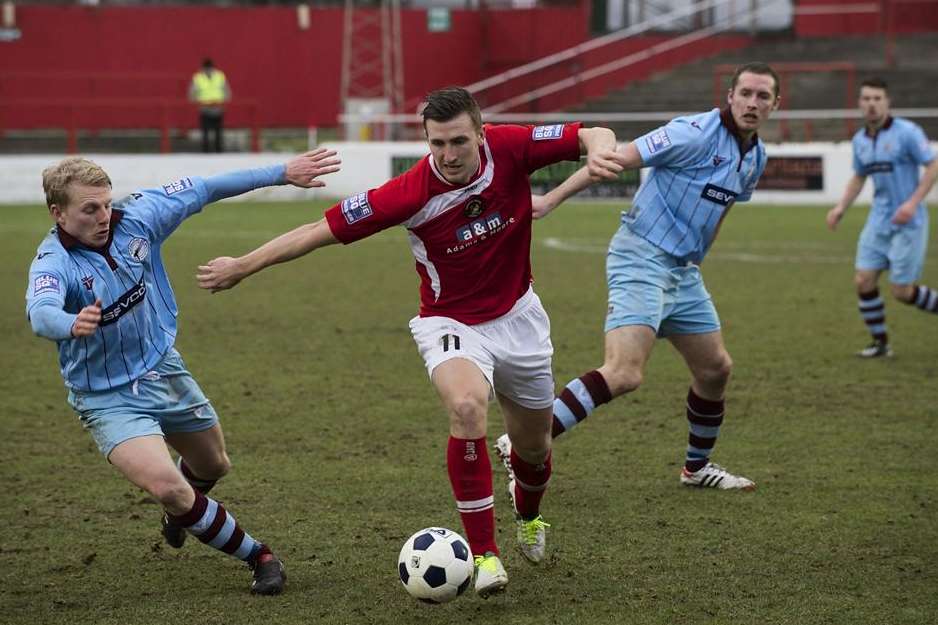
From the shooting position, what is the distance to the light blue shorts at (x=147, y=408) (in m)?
5.25

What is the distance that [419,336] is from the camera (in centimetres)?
555

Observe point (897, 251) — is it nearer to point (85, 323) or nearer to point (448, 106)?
point (448, 106)

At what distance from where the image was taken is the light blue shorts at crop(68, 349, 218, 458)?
5.25m

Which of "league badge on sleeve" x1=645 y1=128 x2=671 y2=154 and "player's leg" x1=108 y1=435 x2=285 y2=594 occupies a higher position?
"league badge on sleeve" x1=645 y1=128 x2=671 y2=154

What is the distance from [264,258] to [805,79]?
88.7ft

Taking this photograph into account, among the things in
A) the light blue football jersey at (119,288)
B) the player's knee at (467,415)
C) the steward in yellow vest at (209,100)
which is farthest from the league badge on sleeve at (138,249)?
the steward in yellow vest at (209,100)

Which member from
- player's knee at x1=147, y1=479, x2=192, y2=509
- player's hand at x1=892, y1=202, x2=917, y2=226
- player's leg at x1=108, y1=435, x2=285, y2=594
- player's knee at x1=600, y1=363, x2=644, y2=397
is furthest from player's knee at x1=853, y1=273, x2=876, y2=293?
player's knee at x1=147, y1=479, x2=192, y2=509

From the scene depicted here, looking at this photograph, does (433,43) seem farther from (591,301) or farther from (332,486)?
(332,486)

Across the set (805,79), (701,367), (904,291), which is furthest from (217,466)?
→ (805,79)

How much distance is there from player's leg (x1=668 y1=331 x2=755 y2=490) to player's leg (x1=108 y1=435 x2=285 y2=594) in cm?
243

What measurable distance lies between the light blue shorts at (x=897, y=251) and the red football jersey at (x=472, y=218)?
569cm

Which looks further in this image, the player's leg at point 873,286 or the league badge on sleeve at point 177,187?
the player's leg at point 873,286

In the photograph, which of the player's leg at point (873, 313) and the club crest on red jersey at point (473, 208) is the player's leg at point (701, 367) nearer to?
the club crest on red jersey at point (473, 208)

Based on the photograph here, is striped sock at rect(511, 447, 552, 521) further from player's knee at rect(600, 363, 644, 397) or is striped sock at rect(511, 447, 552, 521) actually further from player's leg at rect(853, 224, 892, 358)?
player's leg at rect(853, 224, 892, 358)
